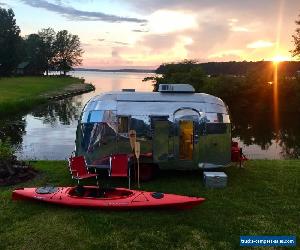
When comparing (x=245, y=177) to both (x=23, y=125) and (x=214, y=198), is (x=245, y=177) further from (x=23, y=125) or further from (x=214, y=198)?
(x=23, y=125)

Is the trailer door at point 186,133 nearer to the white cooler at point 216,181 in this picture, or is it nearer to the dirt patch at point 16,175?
the white cooler at point 216,181

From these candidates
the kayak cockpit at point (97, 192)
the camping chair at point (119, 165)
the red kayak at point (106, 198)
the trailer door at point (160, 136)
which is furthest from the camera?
the trailer door at point (160, 136)

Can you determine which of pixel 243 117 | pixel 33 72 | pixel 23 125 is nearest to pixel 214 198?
pixel 23 125

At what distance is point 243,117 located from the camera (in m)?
54.7

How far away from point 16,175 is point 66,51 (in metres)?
133

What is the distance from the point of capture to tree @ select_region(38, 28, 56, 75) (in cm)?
13525

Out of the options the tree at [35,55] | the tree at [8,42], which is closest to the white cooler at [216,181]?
the tree at [8,42]

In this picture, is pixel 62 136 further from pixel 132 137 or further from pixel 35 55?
pixel 35 55

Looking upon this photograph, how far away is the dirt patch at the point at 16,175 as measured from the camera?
55.9 feet

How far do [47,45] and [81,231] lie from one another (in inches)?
5172

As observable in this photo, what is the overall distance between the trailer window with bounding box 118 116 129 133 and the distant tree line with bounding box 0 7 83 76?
86100 mm

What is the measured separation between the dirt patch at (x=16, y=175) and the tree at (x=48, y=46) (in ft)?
397

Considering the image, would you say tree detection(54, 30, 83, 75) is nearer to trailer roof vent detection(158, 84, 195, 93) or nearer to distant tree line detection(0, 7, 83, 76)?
distant tree line detection(0, 7, 83, 76)

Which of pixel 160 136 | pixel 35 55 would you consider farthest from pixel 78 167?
pixel 35 55
